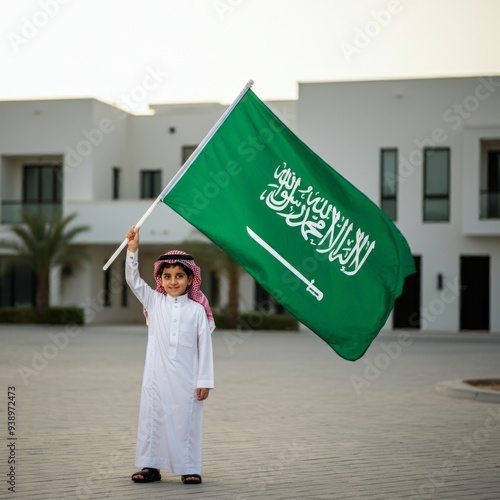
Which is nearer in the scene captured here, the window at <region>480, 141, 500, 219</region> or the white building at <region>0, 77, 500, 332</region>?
the white building at <region>0, 77, 500, 332</region>

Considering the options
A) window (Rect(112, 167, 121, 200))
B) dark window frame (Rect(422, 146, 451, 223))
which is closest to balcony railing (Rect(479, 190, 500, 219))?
dark window frame (Rect(422, 146, 451, 223))

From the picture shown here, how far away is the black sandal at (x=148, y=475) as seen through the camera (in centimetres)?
823

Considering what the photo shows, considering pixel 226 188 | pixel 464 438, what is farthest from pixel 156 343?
pixel 464 438

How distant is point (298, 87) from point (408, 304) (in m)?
8.28

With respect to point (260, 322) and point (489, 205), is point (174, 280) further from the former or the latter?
point (489, 205)

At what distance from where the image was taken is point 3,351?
23562 mm

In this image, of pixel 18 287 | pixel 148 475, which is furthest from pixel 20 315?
pixel 148 475

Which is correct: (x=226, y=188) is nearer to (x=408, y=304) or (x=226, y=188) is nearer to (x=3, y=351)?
(x=3, y=351)

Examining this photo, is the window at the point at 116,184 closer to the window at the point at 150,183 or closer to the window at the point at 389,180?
the window at the point at 150,183

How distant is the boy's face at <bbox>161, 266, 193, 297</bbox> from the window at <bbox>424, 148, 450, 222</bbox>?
28.4 m

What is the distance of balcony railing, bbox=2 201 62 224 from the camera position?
40.6 meters

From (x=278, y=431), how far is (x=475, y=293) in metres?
25.6

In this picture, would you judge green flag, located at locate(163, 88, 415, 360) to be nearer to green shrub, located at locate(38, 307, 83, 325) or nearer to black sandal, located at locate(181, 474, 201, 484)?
black sandal, located at locate(181, 474, 201, 484)

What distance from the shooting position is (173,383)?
27.1 ft
